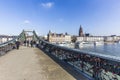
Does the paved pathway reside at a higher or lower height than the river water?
higher

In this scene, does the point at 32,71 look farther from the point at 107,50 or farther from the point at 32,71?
the point at 107,50

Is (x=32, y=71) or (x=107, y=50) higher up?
(x=32, y=71)

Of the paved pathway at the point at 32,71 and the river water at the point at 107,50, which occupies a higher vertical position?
the paved pathway at the point at 32,71

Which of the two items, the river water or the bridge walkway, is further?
the river water

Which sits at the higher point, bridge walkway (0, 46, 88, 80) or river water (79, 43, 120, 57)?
bridge walkway (0, 46, 88, 80)

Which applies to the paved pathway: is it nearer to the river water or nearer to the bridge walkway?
the bridge walkway

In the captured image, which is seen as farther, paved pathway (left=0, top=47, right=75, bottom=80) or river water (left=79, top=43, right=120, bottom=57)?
river water (left=79, top=43, right=120, bottom=57)

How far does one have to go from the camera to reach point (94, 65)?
585cm

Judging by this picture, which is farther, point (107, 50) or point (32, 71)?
point (107, 50)

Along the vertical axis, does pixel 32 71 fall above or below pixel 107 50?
above

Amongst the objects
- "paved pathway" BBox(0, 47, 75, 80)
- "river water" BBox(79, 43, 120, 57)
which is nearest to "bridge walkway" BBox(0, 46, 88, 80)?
"paved pathway" BBox(0, 47, 75, 80)

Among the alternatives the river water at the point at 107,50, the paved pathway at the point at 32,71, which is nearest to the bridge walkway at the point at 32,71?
the paved pathway at the point at 32,71

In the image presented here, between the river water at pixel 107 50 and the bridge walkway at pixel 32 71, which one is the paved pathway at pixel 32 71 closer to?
the bridge walkway at pixel 32 71

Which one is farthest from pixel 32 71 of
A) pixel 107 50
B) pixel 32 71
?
pixel 107 50
